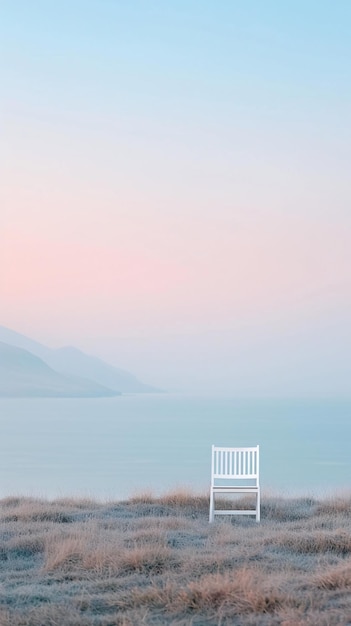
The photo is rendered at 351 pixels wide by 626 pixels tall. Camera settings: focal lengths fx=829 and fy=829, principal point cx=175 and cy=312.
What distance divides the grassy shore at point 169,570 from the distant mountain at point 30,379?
74.2 metres

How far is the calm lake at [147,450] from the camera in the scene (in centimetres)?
1307

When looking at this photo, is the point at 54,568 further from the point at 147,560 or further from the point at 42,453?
the point at 42,453

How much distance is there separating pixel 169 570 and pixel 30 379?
81027 mm

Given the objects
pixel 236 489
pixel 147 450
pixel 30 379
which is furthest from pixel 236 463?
pixel 30 379

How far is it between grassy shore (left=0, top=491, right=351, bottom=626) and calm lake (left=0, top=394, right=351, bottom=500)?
88.4 inches

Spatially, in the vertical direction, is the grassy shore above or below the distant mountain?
below

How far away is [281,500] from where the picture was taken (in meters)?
9.22

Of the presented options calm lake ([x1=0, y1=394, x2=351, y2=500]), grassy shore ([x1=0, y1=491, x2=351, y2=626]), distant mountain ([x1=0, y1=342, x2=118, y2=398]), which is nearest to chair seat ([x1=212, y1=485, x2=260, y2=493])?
grassy shore ([x1=0, y1=491, x2=351, y2=626])

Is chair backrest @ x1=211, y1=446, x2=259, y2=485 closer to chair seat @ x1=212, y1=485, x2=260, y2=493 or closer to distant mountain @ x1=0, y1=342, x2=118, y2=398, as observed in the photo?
chair seat @ x1=212, y1=485, x2=260, y2=493

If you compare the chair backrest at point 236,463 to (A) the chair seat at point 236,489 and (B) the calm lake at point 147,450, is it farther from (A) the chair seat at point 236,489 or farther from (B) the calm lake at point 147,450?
(B) the calm lake at point 147,450

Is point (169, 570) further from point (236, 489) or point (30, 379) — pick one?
point (30, 379)

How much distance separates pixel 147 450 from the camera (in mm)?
41031

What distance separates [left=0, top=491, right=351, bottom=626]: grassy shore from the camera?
160 inches

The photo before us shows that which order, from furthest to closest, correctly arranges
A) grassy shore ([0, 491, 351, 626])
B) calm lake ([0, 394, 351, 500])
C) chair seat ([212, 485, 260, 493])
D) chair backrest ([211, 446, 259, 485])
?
calm lake ([0, 394, 351, 500]) < chair backrest ([211, 446, 259, 485]) < chair seat ([212, 485, 260, 493]) < grassy shore ([0, 491, 351, 626])
